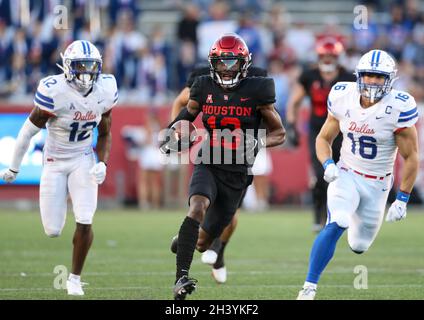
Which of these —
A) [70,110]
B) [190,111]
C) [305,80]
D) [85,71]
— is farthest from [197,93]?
[305,80]

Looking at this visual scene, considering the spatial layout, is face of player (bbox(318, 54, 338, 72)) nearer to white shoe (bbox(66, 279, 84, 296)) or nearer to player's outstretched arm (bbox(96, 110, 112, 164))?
player's outstretched arm (bbox(96, 110, 112, 164))

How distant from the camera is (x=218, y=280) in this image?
7.55 m

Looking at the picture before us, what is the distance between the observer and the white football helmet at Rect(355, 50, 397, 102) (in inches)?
256

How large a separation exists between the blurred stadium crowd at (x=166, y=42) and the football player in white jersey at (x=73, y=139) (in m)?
7.73

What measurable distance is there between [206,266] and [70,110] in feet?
7.98

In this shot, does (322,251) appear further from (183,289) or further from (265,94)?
(265,94)

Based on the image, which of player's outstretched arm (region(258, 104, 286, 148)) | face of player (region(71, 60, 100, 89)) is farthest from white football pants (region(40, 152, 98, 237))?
player's outstretched arm (region(258, 104, 286, 148))

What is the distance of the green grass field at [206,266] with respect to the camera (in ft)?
22.7

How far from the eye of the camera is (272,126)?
6773mm

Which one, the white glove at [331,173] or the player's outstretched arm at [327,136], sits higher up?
the player's outstretched arm at [327,136]

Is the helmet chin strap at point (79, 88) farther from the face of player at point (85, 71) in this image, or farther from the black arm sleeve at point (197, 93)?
the black arm sleeve at point (197, 93)

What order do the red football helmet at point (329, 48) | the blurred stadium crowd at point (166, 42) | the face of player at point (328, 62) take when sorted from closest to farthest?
the red football helmet at point (329, 48) → the face of player at point (328, 62) → the blurred stadium crowd at point (166, 42)

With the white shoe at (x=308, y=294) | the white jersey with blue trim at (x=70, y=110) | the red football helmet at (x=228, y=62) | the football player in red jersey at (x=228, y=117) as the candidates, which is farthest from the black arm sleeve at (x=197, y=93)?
the white shoe at (x=308, y=294)
